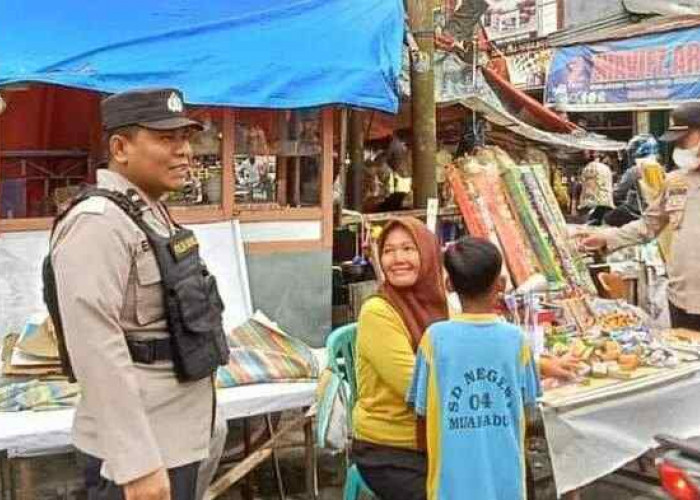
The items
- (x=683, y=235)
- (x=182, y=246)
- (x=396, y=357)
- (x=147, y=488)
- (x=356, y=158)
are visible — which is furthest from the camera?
(x=356, y=158)

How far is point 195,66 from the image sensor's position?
5.04 metres

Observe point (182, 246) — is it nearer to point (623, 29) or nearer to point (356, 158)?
point (356, 158)

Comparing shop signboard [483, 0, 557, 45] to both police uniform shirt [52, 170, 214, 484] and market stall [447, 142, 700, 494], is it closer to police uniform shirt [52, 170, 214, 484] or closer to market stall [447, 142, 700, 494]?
market stall [447, 142, 700, 494]

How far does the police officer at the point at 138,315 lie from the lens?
88.7 inches

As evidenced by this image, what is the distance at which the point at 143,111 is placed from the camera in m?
2.46

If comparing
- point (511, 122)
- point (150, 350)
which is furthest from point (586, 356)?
point (511, 122)

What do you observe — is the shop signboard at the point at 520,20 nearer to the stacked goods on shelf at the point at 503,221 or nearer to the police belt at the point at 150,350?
the stacked goods on shelf at the point at 503,221

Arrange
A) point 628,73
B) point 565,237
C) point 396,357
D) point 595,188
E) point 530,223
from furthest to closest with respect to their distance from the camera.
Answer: point 628,73 < point 595,188 < point 565,237 < point 530,223 < point 396,357

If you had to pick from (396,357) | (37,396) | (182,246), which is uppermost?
(182,246)

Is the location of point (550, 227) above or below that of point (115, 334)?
above

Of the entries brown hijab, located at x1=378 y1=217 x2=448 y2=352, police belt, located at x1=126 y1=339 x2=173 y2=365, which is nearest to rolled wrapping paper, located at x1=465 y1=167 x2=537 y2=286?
brown hijab, located at x1=378 y1=217 x2=448 y2=352

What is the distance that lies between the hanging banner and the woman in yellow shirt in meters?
10.1

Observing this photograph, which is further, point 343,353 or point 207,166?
point 207,166

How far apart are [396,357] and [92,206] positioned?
1.24 m
